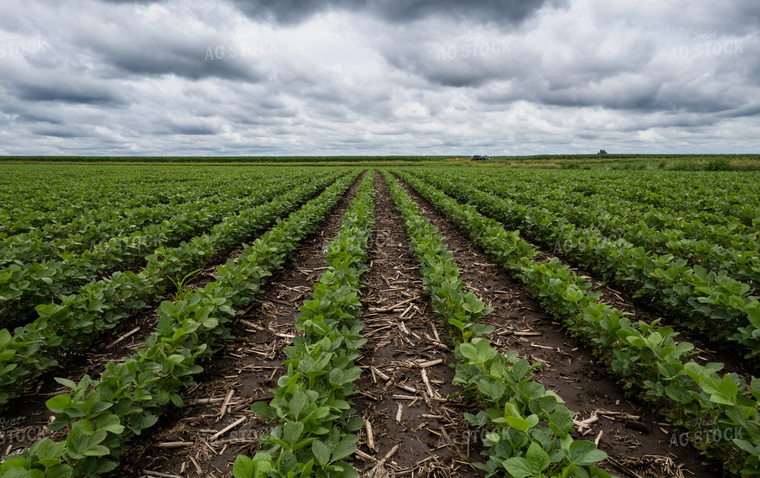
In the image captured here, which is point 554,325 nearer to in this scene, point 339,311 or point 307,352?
point 339,311

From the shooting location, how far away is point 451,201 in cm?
1191

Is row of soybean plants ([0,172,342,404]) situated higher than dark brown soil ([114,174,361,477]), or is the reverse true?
row of soybean plants ([0,172,342,404])

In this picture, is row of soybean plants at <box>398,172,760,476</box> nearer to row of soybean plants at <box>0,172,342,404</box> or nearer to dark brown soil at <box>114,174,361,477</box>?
dark brown soil at <box>114,174,361,477</box>

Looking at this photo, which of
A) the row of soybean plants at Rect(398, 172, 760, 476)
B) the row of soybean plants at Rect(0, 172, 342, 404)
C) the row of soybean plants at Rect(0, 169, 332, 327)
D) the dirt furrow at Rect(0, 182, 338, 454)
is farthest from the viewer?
the row of soybean plants at Rect(0, 169, 332, 327)

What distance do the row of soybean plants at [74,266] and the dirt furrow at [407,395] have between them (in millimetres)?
4174

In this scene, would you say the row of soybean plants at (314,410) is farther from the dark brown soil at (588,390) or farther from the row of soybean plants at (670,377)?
the row of soybean plants at (670,377)

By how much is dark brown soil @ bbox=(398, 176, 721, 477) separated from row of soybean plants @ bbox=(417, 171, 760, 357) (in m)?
1.25

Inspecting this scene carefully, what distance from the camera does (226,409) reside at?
3.08 metres

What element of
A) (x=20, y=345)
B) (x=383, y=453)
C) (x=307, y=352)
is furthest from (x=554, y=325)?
(x=20, y=345)

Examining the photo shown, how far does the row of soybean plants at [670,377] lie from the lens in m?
2.09

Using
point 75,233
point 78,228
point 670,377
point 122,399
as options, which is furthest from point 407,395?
point 78,228

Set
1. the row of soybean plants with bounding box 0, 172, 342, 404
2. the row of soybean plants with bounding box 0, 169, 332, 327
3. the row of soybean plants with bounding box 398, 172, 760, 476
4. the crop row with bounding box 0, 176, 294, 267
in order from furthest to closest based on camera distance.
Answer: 1. the crop row with bounding box 0, 176, 294, 267
2. the row of soybean plants with bounding box 0, 169, 332, 327
3. the row of soybean plants with bounding box 0, 172, 342, 404
4. the row of soybean plants with bounding box 398, 172, 760, 476

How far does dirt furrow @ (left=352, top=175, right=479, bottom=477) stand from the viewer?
8.40ft

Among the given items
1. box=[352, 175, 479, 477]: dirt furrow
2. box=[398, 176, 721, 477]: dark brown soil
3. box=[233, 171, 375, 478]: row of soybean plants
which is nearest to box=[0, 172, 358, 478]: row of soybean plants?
box=[233, 171, 375, 478]: row of soybean plants
